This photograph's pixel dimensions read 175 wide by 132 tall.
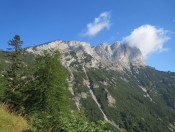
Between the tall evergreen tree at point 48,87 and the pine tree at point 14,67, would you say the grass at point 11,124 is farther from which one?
the pine tree at point 14,67

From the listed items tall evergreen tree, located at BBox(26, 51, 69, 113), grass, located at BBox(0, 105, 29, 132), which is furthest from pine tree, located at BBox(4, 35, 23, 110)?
grass, located at BBox(0, 105, 29, 132)

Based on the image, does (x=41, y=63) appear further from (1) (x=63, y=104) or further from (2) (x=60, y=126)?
(2) (x=60, y=126)

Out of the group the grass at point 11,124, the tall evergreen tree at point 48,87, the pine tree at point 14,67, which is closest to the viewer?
the grass at point 11,124

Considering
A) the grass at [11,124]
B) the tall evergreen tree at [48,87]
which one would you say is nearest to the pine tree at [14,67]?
the tall evergreen tree at [48,87]

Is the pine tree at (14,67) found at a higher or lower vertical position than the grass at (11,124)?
higher

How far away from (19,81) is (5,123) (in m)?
49.4

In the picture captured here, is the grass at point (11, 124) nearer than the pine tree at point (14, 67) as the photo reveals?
Yes

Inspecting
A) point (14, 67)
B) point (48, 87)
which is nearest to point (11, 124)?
point (48, 87)

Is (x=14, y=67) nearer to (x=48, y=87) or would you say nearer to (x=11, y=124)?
(x=48, y=87)

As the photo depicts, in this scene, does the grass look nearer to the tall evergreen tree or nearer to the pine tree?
the tall evergreen tree

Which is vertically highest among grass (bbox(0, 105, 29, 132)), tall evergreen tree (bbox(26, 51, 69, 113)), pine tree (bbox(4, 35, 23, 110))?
pine tree (bbox(4, 35, 23, 110))

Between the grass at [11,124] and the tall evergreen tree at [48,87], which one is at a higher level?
the tall evergreen tree at [48,87]

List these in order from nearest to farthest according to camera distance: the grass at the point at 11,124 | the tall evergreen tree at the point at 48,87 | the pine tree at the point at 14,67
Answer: the grass at the point at 11,124 → the tall evergreen tree at the point at 48,87 → the pine tree at the point at 14,67

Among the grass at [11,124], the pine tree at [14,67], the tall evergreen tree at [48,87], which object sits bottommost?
the grass at [11,124]
